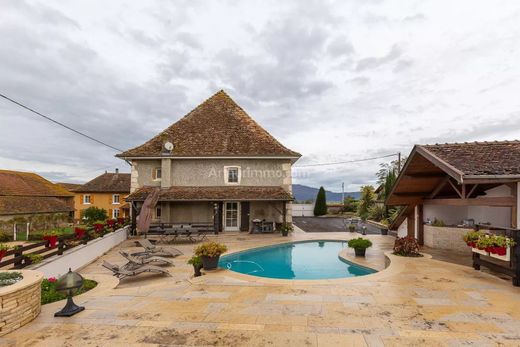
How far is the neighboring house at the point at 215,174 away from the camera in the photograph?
1927 centimetres

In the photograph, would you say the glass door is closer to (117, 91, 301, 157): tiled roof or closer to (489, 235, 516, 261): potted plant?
(117, 91, 301, 157): tiled roof

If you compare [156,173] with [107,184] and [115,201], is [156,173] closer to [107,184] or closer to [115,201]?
[115,201]

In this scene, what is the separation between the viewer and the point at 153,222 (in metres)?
19.2

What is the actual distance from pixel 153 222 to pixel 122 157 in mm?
4997

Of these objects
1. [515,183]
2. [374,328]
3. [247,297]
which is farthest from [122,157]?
[515,183]

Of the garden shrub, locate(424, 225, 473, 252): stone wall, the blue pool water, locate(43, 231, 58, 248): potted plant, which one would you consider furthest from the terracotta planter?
locate(424, 225, 473, 252): stone wall

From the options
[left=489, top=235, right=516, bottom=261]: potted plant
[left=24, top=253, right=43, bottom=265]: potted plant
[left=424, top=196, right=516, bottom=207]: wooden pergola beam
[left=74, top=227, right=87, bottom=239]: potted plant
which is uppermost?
[left=424, top=196, right=516, bottom=207]: wooden pergola beam

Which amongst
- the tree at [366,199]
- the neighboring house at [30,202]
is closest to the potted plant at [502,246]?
the tree at [366,199]

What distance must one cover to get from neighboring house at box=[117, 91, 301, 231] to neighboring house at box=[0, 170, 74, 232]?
12426mm

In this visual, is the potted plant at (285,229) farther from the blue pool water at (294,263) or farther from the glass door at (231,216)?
the glass door at (231,216)

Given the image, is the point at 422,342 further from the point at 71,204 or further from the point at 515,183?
the point at 71,204

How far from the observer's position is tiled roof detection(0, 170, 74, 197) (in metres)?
26.7

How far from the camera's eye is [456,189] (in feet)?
34.8

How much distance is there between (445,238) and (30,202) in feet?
108
